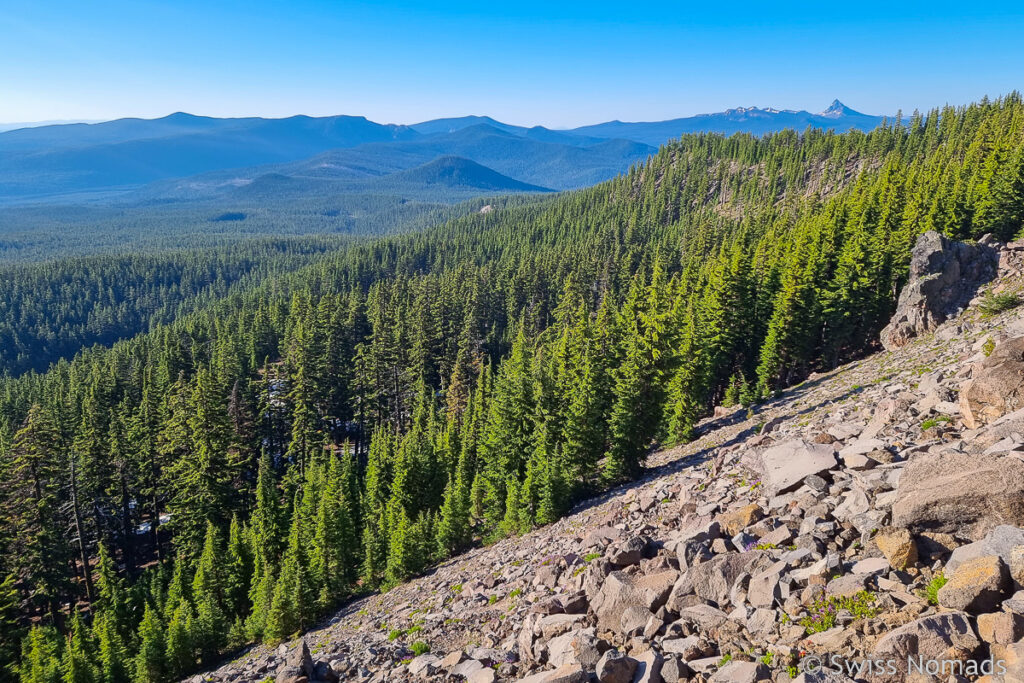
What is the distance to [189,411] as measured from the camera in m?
64.8

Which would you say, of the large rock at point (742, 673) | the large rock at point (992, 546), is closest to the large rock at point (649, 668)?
the large rock at point (742, 673)

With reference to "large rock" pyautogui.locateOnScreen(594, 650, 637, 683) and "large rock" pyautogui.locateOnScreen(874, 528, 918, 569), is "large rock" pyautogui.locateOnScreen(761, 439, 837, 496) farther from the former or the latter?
"large rock" pyautogui.locateOnScreen(594, 650, 637, 683)

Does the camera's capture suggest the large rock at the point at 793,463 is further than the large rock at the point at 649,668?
Yes

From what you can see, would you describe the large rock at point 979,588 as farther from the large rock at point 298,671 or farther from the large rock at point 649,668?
the large rock at point 298,671

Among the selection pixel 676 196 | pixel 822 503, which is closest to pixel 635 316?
pixel 822 503

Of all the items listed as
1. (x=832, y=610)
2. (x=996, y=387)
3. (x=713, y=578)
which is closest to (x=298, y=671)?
(x=713, y=578)

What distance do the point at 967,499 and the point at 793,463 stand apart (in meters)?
6.79

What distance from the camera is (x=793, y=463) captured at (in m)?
20.1

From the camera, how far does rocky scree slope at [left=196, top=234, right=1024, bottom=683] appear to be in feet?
38.7

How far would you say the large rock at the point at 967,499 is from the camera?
42.9 feet

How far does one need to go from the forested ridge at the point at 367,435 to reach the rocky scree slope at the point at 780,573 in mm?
10532

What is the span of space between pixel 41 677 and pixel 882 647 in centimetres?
4972

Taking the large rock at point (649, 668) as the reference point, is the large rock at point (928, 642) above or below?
above

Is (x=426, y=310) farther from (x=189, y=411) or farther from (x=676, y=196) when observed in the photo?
(x=676, y=196)
